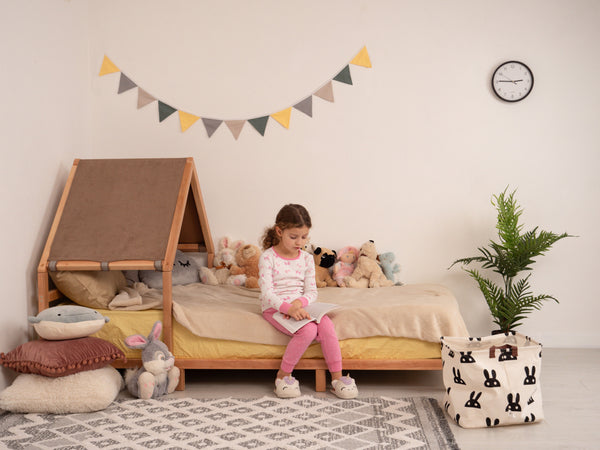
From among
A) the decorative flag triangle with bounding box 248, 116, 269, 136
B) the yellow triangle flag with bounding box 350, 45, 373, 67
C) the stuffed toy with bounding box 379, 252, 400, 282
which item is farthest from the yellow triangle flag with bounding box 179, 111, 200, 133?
the stuffed toy with bounding box 379, 252, 400, 282

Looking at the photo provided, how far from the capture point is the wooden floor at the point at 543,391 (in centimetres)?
230

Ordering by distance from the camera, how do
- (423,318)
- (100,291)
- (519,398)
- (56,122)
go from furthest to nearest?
(56,122)
(100,291)
(423,318)
(519,398)

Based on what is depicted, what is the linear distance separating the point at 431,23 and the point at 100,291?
8.87 feet

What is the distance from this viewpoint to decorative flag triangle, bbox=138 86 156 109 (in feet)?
13.2

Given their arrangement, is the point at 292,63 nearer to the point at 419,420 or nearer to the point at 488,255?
the point at 488,255

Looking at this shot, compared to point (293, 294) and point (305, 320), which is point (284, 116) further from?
point (305, 320)

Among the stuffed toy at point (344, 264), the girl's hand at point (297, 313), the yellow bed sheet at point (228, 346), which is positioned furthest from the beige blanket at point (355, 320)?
the stuffed toy at point (344, 264)

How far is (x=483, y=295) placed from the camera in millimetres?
3949

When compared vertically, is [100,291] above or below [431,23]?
below

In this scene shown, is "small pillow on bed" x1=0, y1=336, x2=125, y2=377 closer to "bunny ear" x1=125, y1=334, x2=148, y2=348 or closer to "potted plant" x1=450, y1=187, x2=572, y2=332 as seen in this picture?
"bunny ear" x1=125, y1=334, x2=148, y2=348

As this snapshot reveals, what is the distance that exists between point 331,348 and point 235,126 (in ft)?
5.92

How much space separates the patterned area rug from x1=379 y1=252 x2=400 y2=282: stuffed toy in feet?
3.93

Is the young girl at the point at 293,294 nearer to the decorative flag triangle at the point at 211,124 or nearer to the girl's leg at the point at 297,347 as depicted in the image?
the girl's leg at the point at 297,347

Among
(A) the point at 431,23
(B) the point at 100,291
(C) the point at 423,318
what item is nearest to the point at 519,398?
(C) the point at 423,318
